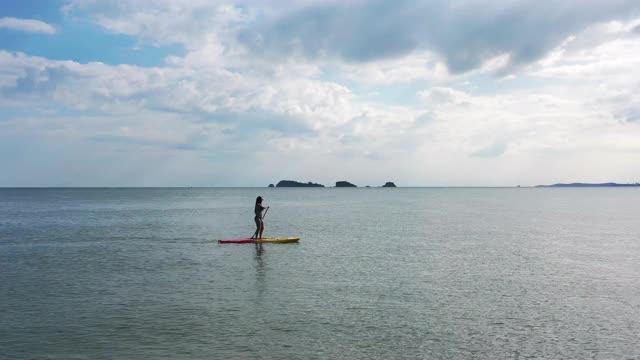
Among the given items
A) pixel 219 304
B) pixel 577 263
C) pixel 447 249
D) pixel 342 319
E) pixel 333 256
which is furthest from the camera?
pixel 447 249

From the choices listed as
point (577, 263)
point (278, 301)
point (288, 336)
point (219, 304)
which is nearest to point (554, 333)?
point (288, 336)

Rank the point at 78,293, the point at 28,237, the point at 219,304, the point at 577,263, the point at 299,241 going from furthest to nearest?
the point at 28,237 < the point at 299,241 < the point at 577,263 < the point at 78,293 < the point at 219,304

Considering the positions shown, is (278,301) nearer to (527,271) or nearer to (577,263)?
(527,271)

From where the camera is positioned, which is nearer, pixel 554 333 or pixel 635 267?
pixel 554 333

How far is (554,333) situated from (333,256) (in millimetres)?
22614

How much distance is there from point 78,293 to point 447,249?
98.7ft

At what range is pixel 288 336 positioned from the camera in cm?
1931

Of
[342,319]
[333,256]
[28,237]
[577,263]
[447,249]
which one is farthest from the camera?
[28,237]

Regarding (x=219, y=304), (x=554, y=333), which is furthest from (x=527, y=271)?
(x=219, y=304)

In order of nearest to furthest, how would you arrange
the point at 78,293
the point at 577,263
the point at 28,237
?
1. the point at 78,293
2. the point at 577,263
3. the point at 28,237

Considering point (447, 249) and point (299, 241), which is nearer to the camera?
point (447, 249)

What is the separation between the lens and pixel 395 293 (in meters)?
26.8

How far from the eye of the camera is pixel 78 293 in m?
26.6

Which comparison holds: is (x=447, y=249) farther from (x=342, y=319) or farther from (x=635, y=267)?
(x=342, y=319)
